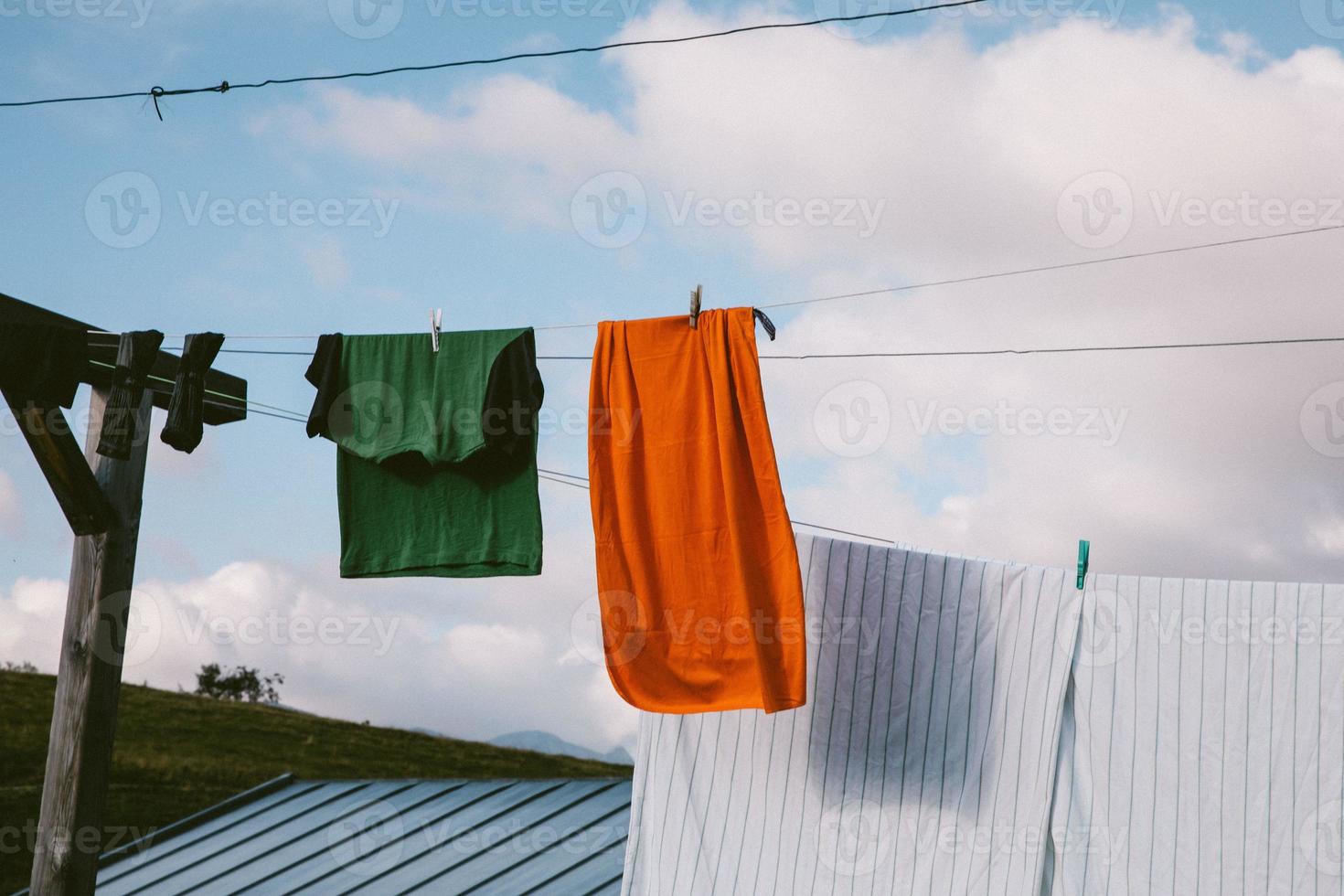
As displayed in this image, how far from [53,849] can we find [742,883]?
2651 mm

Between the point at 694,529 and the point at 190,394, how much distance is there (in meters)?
2.08

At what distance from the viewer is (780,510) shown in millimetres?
3752

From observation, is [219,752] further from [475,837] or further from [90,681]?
[90,681]

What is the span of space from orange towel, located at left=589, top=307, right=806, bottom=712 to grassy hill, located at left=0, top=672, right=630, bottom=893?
11.4 m

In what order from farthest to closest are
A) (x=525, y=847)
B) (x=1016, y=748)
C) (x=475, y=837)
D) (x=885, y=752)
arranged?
(x=475, y=837)
(x=525, y=847)
(x=885, y=752)
(x=1016, y=748)

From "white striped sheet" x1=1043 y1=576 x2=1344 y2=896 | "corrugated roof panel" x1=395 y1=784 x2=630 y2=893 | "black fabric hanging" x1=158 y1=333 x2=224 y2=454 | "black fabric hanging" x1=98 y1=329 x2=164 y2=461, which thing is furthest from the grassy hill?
"white striped sheet" x1=1043 y1=576 x2=1344 y2=896

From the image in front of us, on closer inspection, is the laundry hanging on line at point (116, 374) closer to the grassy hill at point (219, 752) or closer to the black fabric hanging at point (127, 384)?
the black fabric hanging at point (127, 384)

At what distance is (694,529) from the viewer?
387 cm

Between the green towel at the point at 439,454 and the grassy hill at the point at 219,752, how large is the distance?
35.8 ft

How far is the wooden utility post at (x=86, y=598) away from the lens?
448cm

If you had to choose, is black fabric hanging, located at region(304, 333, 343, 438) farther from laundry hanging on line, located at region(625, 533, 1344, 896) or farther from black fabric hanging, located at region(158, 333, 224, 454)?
laundry hanging on line, located at region(625, 533, 1344, 896)

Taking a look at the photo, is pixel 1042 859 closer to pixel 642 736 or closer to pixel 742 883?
pixel 742 883

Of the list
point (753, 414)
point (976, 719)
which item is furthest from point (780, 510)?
point (976, 719)

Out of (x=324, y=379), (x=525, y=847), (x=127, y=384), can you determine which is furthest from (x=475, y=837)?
(x=127, y=384)
